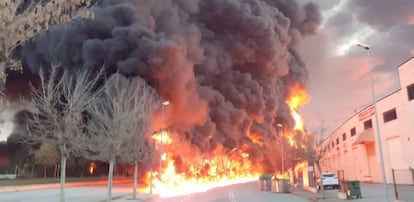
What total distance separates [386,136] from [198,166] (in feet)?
84.1

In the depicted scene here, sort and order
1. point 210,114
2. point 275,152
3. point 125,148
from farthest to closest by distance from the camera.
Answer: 1. point 275,152
2. point 210,114
3. point 125,148

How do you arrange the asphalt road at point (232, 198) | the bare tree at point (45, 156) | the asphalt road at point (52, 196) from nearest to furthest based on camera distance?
the asphalt road at point (52, 196) → the asphalt road at point (232, 198) → the bare tree at point (45, 156)

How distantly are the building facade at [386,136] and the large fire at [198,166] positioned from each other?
858cm

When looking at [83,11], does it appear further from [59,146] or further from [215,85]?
[215,85]

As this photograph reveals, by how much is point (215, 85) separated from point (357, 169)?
81.4 ft

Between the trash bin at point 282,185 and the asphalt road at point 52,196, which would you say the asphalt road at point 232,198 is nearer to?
the trash bin at point 282,185

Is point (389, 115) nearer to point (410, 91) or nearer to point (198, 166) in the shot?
point (410, 91)

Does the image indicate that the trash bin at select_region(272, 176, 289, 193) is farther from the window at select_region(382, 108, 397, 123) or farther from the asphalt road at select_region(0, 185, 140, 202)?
the window at select_region(382, 108, 397, 123)

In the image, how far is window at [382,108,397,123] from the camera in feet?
111

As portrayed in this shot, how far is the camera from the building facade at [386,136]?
30.4 m

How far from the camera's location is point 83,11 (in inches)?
207

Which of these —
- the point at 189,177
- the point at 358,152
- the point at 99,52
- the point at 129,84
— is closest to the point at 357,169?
the point at 358,152

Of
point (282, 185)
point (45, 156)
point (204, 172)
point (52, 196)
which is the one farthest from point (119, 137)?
point (204, 172)

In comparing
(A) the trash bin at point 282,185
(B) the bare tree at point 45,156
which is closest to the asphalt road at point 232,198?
(A) the trash bin at point 282,185
